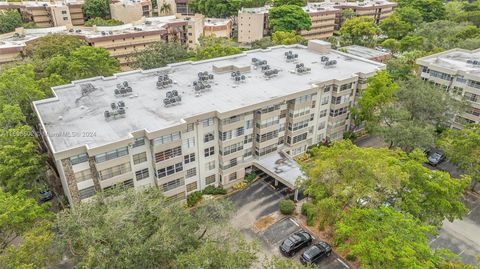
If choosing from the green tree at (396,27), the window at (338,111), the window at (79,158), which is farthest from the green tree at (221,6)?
the window at (79,158)

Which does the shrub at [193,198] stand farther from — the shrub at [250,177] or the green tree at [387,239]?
the green tree at [387,239]

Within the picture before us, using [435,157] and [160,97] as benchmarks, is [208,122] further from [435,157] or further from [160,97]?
[435,157]

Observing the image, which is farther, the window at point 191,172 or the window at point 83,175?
the window at point 191,172

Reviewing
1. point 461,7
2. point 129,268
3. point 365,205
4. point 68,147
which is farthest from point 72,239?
point 461,7

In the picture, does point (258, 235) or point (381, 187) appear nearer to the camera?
point (381, 187)

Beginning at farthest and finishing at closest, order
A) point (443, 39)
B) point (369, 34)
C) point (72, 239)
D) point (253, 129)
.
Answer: point (369, 34)
point (443, 39)
point (253, 129)
point (72, 239)

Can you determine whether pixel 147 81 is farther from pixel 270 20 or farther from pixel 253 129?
pixel 270 20

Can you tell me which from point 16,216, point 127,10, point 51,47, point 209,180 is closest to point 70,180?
point 16,216
